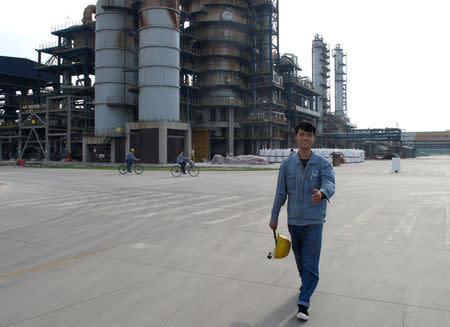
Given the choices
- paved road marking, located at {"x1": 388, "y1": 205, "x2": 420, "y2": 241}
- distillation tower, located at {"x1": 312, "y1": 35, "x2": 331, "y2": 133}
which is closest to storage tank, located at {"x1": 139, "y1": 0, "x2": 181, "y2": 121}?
paved road marking, located at {"x1": 388, "y1": 205, "x2": 420, "y2": 241}

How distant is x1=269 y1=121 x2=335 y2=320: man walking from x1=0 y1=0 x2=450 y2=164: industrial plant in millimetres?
40833

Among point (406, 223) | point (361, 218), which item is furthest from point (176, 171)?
point (406, 223)

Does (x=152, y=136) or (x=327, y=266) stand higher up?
(x=152, y=136)

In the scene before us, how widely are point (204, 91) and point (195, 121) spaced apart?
5.27 meters

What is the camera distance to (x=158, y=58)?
148 ft

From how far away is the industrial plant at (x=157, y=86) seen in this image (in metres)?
45.7

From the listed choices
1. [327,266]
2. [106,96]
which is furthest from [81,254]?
[106,96]

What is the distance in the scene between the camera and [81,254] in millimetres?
6066

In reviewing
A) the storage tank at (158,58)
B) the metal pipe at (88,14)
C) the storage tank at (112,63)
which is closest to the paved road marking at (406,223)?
the storage tank at (158,58)

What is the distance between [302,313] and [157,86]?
44179mm

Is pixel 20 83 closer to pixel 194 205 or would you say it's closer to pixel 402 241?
pixel 194 205

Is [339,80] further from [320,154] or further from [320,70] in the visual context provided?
[320,154]

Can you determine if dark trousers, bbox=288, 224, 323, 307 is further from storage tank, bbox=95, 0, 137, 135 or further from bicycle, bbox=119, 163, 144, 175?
storage tank, bbox=95, 0, 137, 135

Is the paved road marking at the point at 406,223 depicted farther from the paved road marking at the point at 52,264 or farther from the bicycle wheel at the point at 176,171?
the bicycle wheel at the point at 176,171
